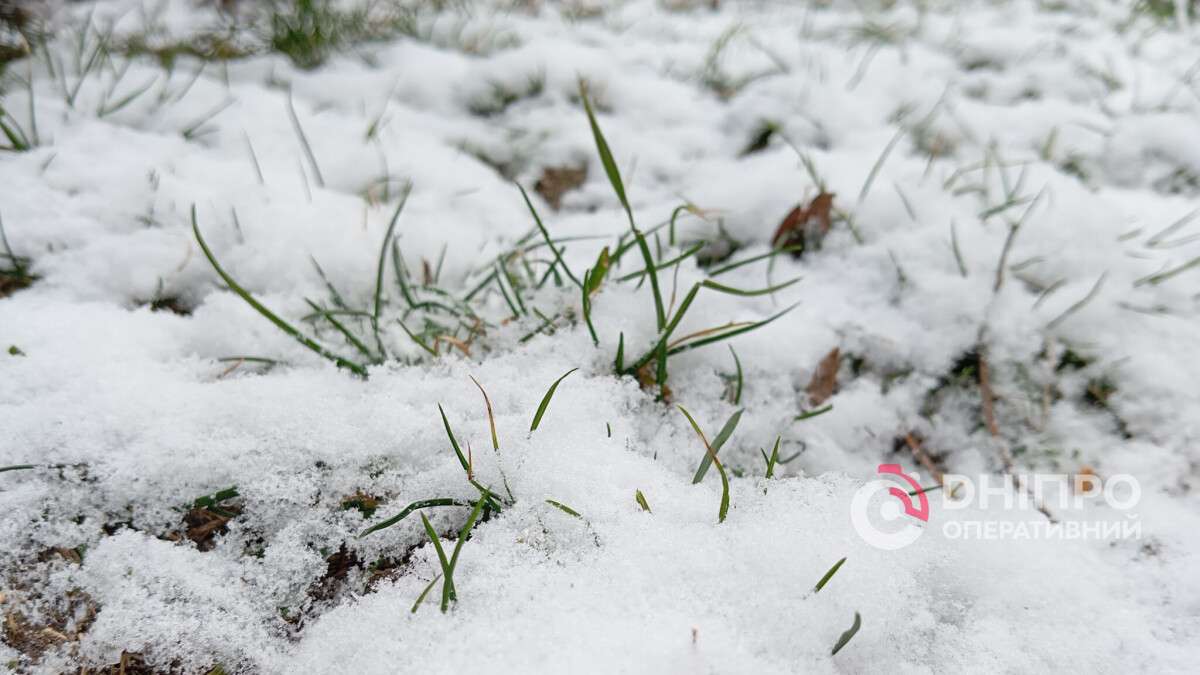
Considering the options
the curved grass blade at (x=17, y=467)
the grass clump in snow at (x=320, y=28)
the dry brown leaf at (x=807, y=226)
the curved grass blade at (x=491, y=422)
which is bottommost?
the curved grass blade at (x=17, y=467)

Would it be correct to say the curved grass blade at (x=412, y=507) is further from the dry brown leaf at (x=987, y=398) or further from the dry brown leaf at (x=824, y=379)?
the dry brown leaf at (x=987, y=398)

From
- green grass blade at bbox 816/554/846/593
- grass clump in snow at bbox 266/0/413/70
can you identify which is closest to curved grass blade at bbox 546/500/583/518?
green grass blade at bbox 816/554/846/593

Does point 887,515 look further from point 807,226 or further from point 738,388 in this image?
point 807,226

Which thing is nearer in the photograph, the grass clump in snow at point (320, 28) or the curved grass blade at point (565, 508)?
the curved grass blade at point (565, 508)

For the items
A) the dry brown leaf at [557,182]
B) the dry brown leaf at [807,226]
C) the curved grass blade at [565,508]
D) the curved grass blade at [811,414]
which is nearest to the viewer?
the curved grass blade at [565,508]

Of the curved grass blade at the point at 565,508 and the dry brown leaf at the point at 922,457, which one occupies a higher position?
the curved grass blade at the point at 565,508

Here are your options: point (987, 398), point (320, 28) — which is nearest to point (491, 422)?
point (987, 398)

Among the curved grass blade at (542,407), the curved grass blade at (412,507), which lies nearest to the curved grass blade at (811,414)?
the curved grass blade at (542,407)

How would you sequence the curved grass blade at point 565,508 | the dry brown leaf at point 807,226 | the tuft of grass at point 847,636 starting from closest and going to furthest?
the tuft of grass at point 847,636, the curved grass blade at point 565,508, the dry brown leaf at point 807,226
